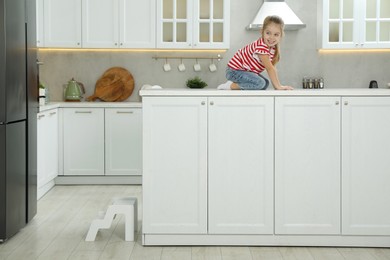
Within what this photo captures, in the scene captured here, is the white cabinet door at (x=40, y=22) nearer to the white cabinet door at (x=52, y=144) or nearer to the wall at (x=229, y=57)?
the wall at (x=229, y=57)

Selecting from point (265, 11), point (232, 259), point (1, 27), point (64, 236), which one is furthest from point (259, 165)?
point (265, 11)

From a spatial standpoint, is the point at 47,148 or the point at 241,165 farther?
the point at 47,148

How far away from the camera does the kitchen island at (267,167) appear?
4.25 m

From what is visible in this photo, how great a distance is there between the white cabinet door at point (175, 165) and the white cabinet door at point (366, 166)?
2.78ft

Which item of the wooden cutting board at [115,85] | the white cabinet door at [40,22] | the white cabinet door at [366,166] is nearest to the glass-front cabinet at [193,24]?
the wooden cutting board at [115,85]

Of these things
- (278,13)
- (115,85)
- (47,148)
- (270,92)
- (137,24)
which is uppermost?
(278,13)

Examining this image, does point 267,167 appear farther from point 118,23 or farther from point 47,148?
point 118,23

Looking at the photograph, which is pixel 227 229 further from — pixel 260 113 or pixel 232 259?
pixel 260 113

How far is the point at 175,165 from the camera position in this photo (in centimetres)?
429

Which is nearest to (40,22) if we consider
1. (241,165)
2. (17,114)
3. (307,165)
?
(17,114)

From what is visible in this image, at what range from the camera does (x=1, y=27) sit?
4246 mm

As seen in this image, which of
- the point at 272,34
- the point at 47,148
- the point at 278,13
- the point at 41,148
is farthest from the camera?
the point at 278,13

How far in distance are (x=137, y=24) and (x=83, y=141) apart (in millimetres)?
1266

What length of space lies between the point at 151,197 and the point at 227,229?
0.49 m
